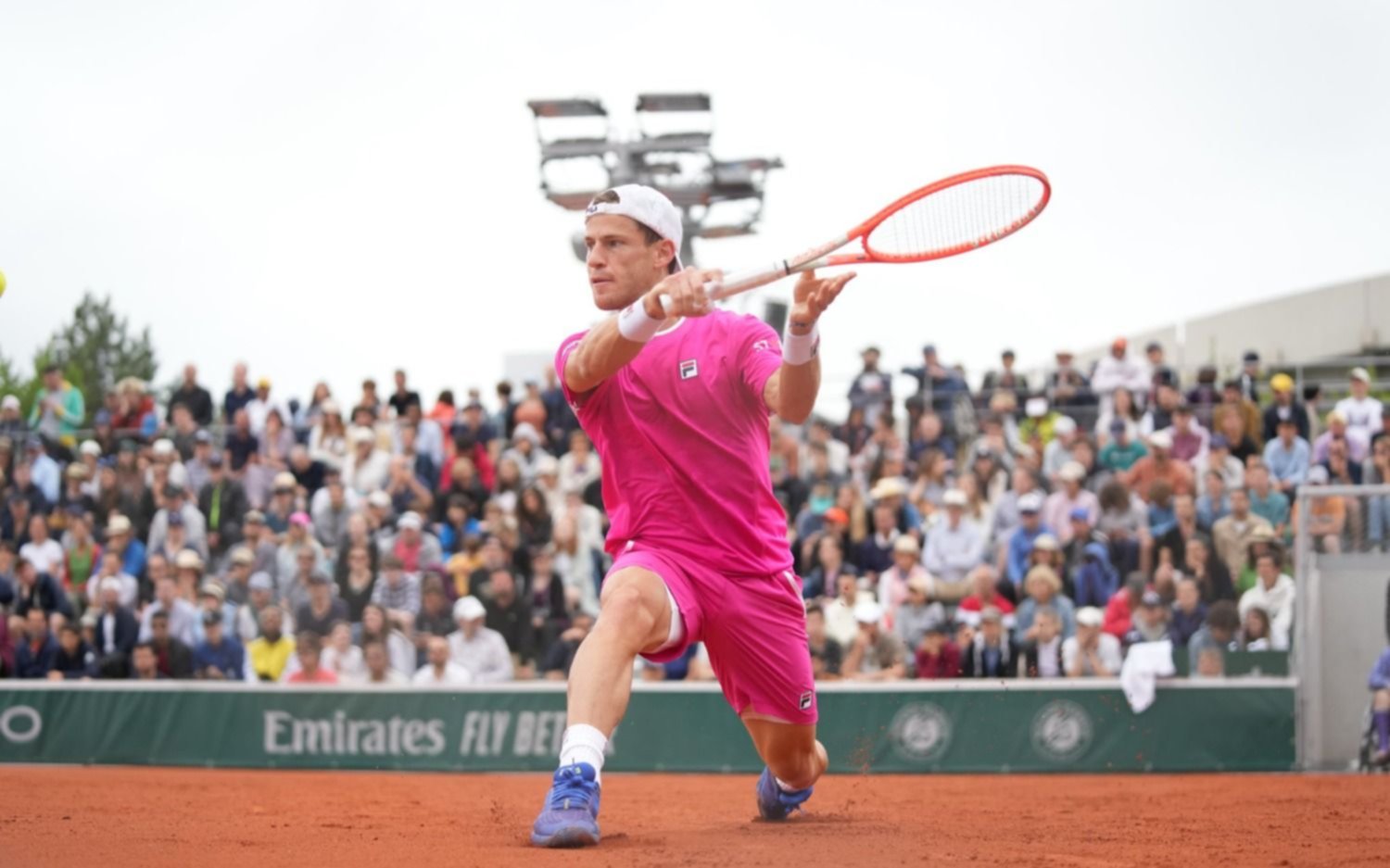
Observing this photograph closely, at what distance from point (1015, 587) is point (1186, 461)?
2.75 metres

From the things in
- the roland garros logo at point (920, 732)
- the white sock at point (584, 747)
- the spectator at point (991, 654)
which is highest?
the white sock at point (584, 747)

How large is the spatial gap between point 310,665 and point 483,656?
5.10 ft

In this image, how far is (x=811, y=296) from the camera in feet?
19.2

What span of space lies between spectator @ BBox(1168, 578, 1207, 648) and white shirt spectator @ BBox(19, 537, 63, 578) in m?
11.2

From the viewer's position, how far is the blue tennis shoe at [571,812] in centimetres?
571

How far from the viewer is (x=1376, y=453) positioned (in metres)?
14.7

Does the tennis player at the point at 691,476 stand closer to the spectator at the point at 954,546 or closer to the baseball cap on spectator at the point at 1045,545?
the baseball cap on spectator at the point at 1045,545

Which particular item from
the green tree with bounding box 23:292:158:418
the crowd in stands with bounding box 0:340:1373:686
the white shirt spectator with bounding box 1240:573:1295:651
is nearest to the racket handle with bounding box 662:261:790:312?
the crowd in stands with bounding box 0:340:1373:686

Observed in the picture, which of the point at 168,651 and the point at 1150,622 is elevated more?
the point at 1150,622

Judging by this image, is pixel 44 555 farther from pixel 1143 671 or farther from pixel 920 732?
pixel 1143 671

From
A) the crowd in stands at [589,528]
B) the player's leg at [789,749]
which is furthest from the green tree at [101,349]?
the player's leg at [789,749]

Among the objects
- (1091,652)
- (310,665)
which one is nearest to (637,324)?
(1091,652)

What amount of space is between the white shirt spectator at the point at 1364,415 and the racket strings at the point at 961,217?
10.6m

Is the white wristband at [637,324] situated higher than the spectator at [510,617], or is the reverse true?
the white wristband at [637,324]
